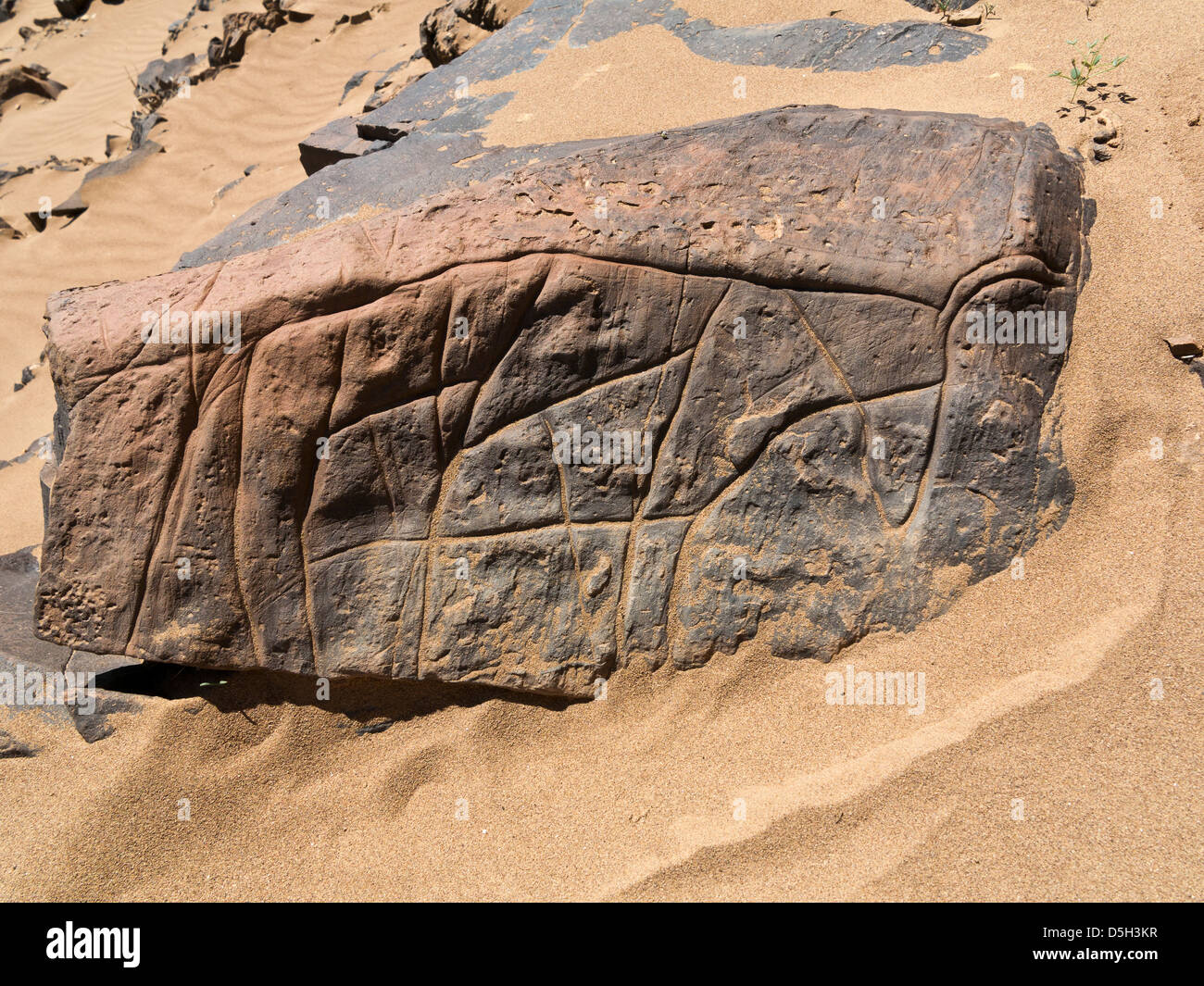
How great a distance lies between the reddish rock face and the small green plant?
1.26 metres

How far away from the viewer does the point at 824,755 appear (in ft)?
8.78

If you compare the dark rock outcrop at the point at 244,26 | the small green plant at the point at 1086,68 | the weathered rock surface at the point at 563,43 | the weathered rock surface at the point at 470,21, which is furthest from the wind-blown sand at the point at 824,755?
the dark rock outcrop at the point at 244,26

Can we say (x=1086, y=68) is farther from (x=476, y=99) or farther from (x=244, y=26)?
(x=244, y=26)

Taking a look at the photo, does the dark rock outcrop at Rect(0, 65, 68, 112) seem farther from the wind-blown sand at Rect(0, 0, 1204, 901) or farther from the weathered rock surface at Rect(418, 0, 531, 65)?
the wind-blown sand at Rect(0, 0, 1204, 901)

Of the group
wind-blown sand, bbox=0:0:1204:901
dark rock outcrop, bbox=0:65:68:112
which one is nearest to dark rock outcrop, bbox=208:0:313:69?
dark rock outcrop, bbox=0:65:68:112

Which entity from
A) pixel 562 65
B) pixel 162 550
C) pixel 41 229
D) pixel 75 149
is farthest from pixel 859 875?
pixel 75 149

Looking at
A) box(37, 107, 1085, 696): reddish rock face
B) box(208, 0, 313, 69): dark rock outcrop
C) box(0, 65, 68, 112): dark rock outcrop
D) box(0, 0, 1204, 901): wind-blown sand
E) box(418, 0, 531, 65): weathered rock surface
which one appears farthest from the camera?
box(0, 65, 68, 112): dark rock outcrop

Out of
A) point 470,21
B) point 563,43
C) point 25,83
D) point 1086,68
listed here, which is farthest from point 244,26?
point 1086,68

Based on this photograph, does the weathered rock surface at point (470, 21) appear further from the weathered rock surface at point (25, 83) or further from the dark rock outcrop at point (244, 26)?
the weathered rock surface at point (25, 83)

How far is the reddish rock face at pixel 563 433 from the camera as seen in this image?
2793 mm

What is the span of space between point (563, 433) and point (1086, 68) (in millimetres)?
2921

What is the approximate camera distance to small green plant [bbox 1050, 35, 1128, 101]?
3.71 metres

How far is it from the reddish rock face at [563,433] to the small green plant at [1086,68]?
4.13ft

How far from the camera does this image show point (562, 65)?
480 centimetres
